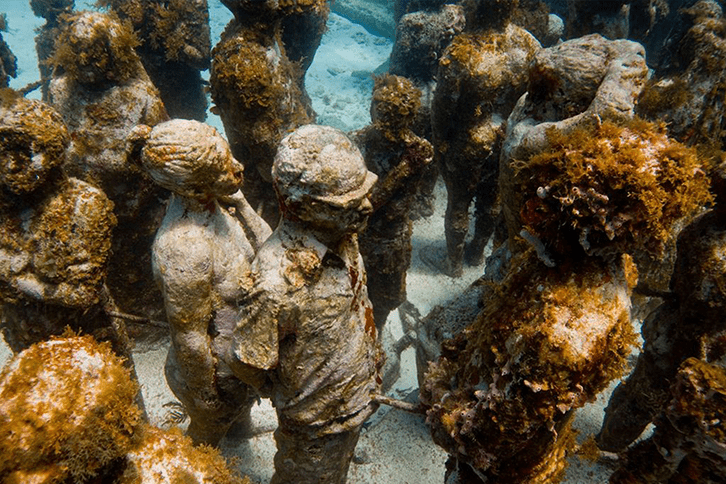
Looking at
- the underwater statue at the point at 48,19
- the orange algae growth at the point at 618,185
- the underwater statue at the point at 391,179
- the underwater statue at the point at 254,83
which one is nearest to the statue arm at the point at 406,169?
the underwater statue at the point at 391,179

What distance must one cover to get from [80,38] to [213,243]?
2.34 meters

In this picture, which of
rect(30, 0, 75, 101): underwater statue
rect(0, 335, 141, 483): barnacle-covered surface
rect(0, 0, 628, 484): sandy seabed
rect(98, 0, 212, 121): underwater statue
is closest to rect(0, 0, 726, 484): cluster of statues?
rect(0, 335, 141, 483): barnacle-covered surface

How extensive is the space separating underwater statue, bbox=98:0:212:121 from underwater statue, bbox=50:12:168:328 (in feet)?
8.98

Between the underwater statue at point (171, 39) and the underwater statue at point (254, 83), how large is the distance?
105 inches

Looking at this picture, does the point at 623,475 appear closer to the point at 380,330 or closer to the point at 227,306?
the point at 227,306

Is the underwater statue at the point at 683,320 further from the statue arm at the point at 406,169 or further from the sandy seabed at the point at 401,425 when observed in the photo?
the statue arm at the point at 406,169

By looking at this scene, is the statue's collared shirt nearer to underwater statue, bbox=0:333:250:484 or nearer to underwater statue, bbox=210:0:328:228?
underwater statue, bbox=0:333:250:484

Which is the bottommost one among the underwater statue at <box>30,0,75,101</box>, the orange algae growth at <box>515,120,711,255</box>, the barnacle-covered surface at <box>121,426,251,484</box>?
the underwater statue at <box>30,0,75,101</box>

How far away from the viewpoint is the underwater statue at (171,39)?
5938 mm

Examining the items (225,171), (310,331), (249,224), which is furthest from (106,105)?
(310,331)

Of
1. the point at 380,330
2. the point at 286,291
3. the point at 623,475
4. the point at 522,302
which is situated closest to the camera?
the point at 522,302

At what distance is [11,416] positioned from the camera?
55.2 inches

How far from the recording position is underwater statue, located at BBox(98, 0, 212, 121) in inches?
234

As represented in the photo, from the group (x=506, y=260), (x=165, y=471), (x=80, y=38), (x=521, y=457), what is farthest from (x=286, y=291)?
(x=80, y=38)
